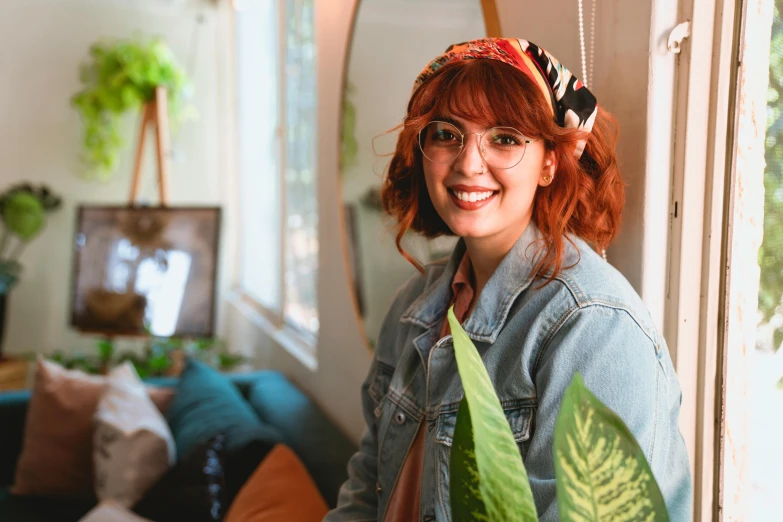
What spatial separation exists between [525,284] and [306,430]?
4.47ft

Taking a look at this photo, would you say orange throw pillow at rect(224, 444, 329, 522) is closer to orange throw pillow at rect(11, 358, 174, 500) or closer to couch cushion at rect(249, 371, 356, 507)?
couch cushion at rect(249, 371, 356, 507)

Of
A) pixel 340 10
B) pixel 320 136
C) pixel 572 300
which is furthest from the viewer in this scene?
pixel 320 136

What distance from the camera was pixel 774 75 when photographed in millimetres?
948

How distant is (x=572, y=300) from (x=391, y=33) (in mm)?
1111

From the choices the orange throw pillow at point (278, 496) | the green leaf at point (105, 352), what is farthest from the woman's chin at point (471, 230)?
the green leaf at point (105, 352)

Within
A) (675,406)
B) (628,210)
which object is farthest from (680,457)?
(628,210)

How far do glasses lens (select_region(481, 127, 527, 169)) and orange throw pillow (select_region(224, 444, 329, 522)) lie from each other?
36.5 inches

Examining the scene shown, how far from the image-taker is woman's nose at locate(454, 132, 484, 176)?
0.95 meters

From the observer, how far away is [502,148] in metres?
0.96

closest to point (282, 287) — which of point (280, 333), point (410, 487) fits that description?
point (280, 333)

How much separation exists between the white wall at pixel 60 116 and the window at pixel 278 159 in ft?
1.15

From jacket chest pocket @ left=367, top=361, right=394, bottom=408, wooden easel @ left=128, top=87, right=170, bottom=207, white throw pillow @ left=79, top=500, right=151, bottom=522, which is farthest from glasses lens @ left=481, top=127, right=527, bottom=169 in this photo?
wooden easel @ left=128, top=87, right=170, bottom=207

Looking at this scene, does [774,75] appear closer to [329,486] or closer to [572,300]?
[572,300]

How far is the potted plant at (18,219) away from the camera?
12.8ft
